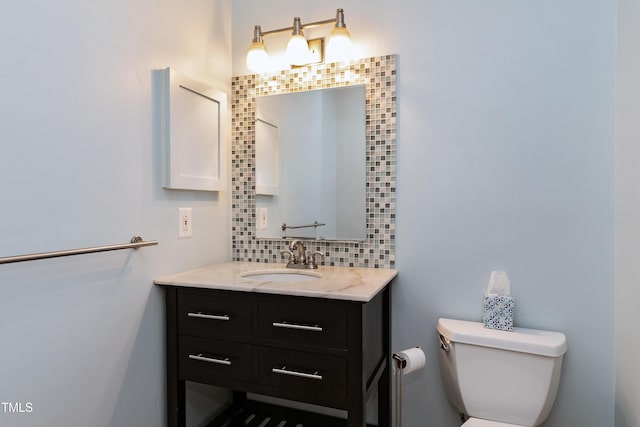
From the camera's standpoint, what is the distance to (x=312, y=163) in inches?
72.6

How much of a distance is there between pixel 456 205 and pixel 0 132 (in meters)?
1.53

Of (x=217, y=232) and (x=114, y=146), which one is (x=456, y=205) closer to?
(x=217, y=232)

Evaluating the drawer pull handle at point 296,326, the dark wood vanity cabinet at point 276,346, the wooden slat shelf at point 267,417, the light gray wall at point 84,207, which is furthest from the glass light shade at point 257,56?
the wooden slat shelf at point 267,417

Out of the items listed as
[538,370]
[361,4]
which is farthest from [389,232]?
[361,4]

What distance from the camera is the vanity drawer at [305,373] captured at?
127 cm

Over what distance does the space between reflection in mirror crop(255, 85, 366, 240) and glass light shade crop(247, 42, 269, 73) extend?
0.53ft

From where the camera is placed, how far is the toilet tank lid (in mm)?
1308

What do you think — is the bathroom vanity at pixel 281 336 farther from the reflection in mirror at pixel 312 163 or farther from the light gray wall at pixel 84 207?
the reflection in mirror at pixel 312 163

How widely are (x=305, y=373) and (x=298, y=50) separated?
135 cm

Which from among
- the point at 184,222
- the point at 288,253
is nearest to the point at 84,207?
the point at 184,222

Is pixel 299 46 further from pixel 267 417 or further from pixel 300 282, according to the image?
pixel 267 417

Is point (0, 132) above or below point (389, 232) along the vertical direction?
above

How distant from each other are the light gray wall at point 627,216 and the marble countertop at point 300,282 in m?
0.79

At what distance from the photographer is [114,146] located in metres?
1.30
